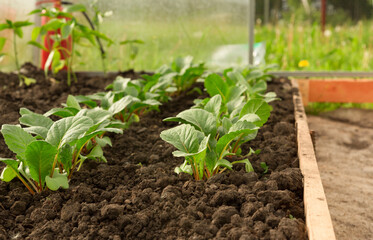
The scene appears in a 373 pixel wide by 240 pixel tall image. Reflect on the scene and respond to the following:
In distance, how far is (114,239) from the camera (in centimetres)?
115

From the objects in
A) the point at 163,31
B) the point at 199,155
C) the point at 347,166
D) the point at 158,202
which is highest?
the point at 163,31

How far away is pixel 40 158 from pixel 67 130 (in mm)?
130

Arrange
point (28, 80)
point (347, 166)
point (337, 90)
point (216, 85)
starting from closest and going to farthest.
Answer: point (216, 85), point (347, 166), point (28, 80), point (337, 90)

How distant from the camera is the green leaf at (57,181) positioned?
137 cm

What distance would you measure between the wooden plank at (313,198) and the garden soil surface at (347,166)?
1.31ft

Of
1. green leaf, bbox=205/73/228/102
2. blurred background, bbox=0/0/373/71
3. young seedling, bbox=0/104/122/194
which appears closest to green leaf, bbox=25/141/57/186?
young seedling, bbox=0/104/122/194

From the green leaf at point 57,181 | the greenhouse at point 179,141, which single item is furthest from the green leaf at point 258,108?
the green leaf at point 57,181

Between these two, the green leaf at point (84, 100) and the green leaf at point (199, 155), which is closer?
the green leaf at point (199, 155)

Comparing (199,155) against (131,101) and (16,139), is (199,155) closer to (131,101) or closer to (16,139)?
(16,139)

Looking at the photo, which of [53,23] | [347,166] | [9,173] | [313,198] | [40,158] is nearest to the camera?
[313,198]

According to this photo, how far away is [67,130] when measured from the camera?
1.43 metres

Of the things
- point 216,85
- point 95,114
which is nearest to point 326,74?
point 216,85

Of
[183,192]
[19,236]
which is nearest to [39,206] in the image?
[19,236]

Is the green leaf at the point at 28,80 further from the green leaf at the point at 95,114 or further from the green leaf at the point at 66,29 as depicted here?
the green leaf at the point at 95,114
